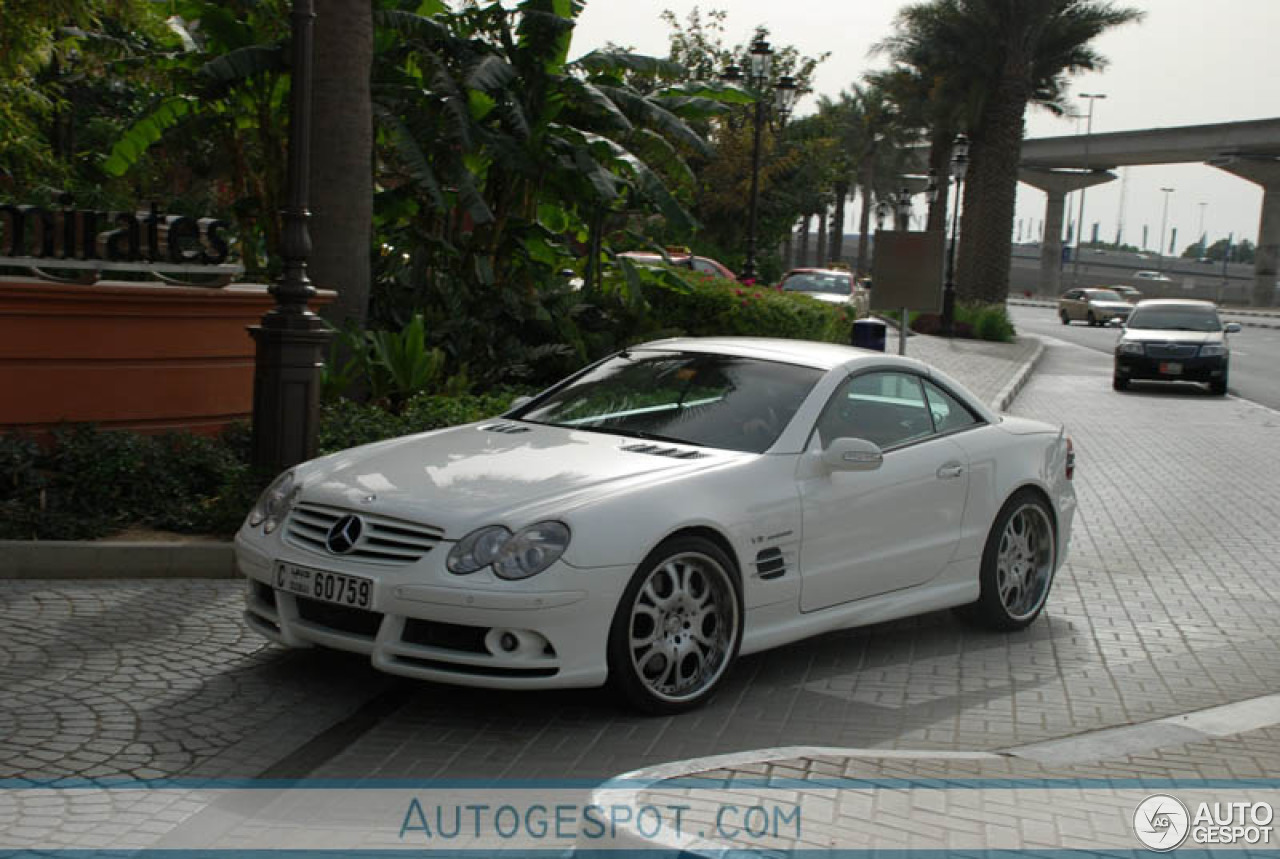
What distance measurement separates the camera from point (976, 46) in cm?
4269

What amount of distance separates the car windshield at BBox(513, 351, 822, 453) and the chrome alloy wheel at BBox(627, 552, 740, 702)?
80 cm

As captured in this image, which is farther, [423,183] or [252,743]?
[423,183]

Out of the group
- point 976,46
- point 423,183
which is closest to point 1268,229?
→ point 976,46

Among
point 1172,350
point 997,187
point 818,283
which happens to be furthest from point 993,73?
point 1172,350

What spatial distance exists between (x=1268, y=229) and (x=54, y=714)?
87718 mm

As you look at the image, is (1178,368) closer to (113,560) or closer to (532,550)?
(113,560)

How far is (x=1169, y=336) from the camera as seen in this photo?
25969 mm

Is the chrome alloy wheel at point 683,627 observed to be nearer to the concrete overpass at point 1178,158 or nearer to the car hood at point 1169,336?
the car hood at point 1169,336

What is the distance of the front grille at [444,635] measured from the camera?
5.48 m

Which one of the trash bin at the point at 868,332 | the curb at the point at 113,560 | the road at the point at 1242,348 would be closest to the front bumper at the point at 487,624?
the curb at the point at 113,560

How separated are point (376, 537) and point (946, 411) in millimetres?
3301

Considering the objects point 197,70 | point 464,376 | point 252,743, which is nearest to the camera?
point 252,743

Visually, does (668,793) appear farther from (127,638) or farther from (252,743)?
(127,638)

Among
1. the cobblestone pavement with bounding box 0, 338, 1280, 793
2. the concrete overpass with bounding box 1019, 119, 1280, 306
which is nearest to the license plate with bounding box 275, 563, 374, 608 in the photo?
the cobblestone pavement with bounding box 0, 338, 1280, 793
